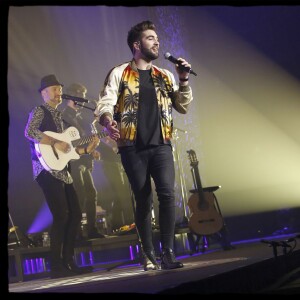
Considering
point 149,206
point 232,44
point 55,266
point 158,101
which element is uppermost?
point 232,44

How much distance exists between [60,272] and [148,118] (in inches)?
61.9

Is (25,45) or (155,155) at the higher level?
(25,45)

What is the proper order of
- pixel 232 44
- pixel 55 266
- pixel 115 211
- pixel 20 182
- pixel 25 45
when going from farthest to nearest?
pixel 232 44 → pixel 115 211 → pixel 20 182 → pixel 25 45 → pixel 55 266

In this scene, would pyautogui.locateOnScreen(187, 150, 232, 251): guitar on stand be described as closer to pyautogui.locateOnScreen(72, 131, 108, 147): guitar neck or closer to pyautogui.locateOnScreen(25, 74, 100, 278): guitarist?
pyautogui.locateOnScreen(72, 131, 108, 147): guitar neck

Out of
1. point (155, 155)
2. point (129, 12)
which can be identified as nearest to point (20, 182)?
point (129, 12)

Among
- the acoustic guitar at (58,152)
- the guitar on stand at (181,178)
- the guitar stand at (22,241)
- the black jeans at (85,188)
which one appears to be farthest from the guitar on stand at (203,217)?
the guitar stand at (22,241)

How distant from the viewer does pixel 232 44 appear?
6035 mm

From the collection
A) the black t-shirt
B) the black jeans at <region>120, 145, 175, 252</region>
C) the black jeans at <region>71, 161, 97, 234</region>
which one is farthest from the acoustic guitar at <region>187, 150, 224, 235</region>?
the black t-shirt

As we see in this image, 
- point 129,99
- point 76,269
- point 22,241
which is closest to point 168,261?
point 129,99

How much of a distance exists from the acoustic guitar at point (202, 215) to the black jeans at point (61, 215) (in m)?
1.20

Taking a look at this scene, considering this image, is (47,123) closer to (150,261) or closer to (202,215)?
(150,261)

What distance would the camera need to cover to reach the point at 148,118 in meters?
3.29
